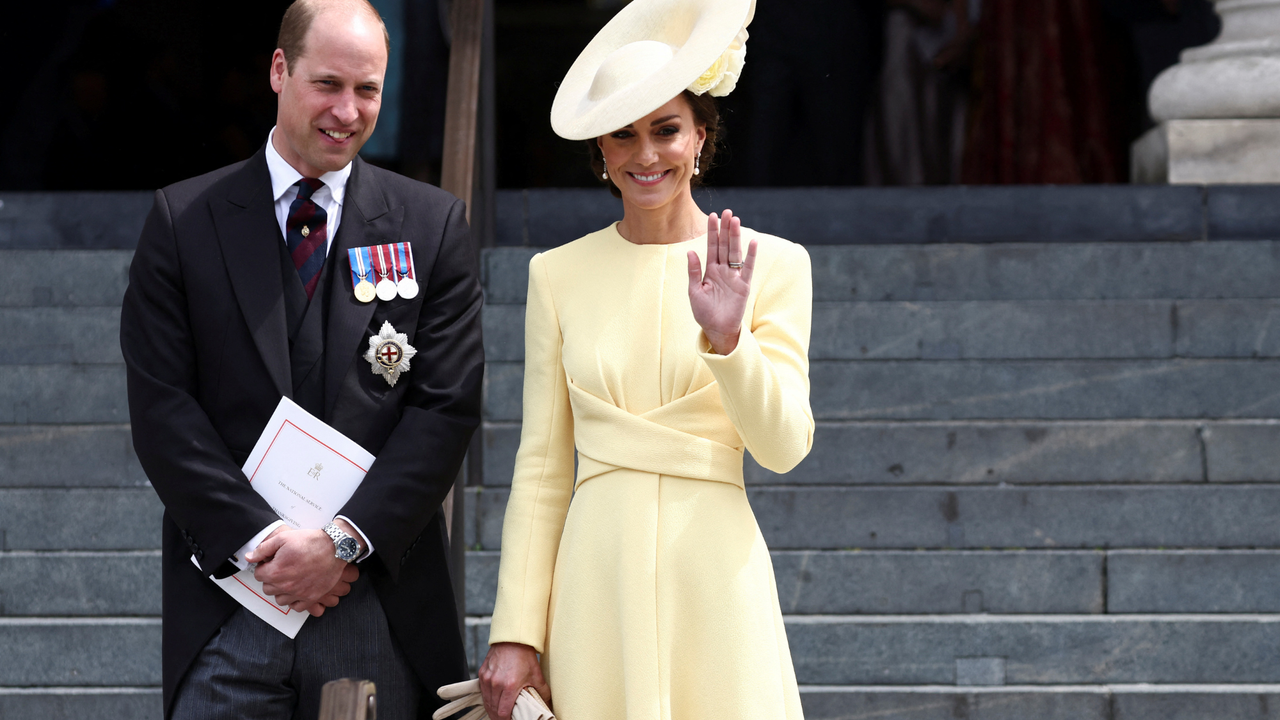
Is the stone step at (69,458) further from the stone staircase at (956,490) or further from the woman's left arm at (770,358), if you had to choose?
the woman's left arm at (770,358)

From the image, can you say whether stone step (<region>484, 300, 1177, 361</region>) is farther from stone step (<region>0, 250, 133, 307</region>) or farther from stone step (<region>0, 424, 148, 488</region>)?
stone step (<region>0, 250, 133, 307</region>)

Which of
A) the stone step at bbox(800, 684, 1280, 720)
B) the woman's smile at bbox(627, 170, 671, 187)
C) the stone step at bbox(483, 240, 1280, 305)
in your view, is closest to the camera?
the woman's smile at bbox(627, 170, 671, 187)

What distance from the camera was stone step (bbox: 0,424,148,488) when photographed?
4.89 meters

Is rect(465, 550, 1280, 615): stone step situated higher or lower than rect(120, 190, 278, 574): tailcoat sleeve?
lower

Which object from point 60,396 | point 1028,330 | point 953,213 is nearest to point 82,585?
point 60,396

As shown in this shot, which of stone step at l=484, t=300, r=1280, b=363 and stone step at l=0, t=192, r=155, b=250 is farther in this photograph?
stone step at l=0, t=192, r=155, b=250

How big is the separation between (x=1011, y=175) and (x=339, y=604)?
655 centimetres

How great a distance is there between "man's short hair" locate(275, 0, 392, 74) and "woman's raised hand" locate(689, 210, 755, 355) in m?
0.73

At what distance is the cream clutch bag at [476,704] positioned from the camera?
96.0 inches

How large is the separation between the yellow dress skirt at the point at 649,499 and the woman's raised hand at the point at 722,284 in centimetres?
5

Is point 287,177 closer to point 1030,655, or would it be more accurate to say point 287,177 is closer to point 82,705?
point 82,705

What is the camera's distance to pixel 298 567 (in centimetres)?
240

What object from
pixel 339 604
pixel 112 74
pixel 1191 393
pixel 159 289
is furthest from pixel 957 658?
pixel 112 74

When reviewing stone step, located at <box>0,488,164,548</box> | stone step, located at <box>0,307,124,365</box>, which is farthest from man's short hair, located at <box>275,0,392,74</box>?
stone step, located at <box>0,307,124,365</box>
